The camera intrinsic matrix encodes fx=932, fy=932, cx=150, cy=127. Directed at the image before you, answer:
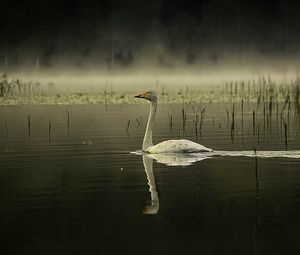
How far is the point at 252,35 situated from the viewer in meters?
113

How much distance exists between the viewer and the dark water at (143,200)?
8930 mm

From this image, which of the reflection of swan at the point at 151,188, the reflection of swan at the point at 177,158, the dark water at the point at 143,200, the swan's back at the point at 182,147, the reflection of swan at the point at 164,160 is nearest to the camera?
the dark water at the point at 143,200

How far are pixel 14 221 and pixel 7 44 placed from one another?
98.9 m

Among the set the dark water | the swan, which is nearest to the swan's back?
the swan

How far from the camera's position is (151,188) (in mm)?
12242

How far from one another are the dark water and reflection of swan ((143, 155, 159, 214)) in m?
0.01

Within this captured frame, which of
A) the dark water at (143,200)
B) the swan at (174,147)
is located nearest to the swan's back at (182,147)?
the swan at (174,147)

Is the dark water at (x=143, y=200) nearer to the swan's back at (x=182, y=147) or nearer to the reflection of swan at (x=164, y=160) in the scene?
the reflection of swan at (x=164, y=160)

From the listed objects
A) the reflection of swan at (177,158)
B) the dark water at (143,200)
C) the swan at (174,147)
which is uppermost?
the swan at (174,147)

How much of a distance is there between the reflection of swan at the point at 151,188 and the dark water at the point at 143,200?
15mm

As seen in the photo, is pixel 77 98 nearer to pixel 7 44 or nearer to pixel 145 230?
pixel 145 230

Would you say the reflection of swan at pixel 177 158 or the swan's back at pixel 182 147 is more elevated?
the swan's back at pixel 182 147

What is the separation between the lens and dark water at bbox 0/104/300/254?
8.93 meters

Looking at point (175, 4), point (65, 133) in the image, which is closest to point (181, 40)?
point (175, 4)
